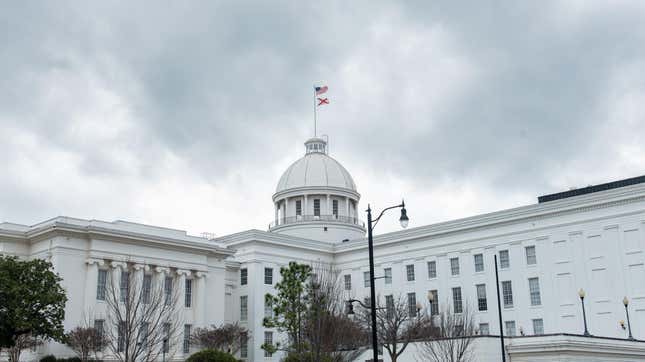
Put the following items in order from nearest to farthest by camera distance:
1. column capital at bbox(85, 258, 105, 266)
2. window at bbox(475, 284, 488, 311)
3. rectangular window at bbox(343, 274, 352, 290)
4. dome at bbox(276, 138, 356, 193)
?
1. column capital at bbox(85, 258, 105, 266)
2. window at bbox(475, 284, 488, 311)
3. rectangular window at bbox(343, 274, 352, 290)
4. dome at bbox(276, 138, 356, 193)

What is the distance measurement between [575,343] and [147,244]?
3530 cm

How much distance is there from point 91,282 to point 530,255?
37.3 meters

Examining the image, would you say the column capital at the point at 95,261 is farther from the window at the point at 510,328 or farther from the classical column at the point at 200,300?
the window at the point at 510,328

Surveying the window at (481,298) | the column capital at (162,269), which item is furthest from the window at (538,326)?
the column capital at (162,269)

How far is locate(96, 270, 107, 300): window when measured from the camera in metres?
55.2

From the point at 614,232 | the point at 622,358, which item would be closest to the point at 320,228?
the point at 614,232

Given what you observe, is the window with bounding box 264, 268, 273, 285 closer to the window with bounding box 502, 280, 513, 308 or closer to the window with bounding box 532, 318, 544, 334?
the window with bounding box 502, 280, 513, 308

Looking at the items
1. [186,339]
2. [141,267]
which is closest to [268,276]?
[186,339]

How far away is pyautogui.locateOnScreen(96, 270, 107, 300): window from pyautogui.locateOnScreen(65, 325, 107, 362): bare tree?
730 centimetres

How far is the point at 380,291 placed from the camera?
72.1 meters

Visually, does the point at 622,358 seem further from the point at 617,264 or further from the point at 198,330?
the point at 198,330

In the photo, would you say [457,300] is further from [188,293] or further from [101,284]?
[101,284]

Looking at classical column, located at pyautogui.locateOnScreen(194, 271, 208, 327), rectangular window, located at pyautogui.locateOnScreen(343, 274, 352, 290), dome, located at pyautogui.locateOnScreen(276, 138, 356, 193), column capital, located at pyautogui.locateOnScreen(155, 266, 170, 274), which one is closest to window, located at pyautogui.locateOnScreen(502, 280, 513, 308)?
rectangular window, located at pyautogui.locateOnScreen(343, 274, 352, 290)

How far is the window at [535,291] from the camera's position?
2379 inches
